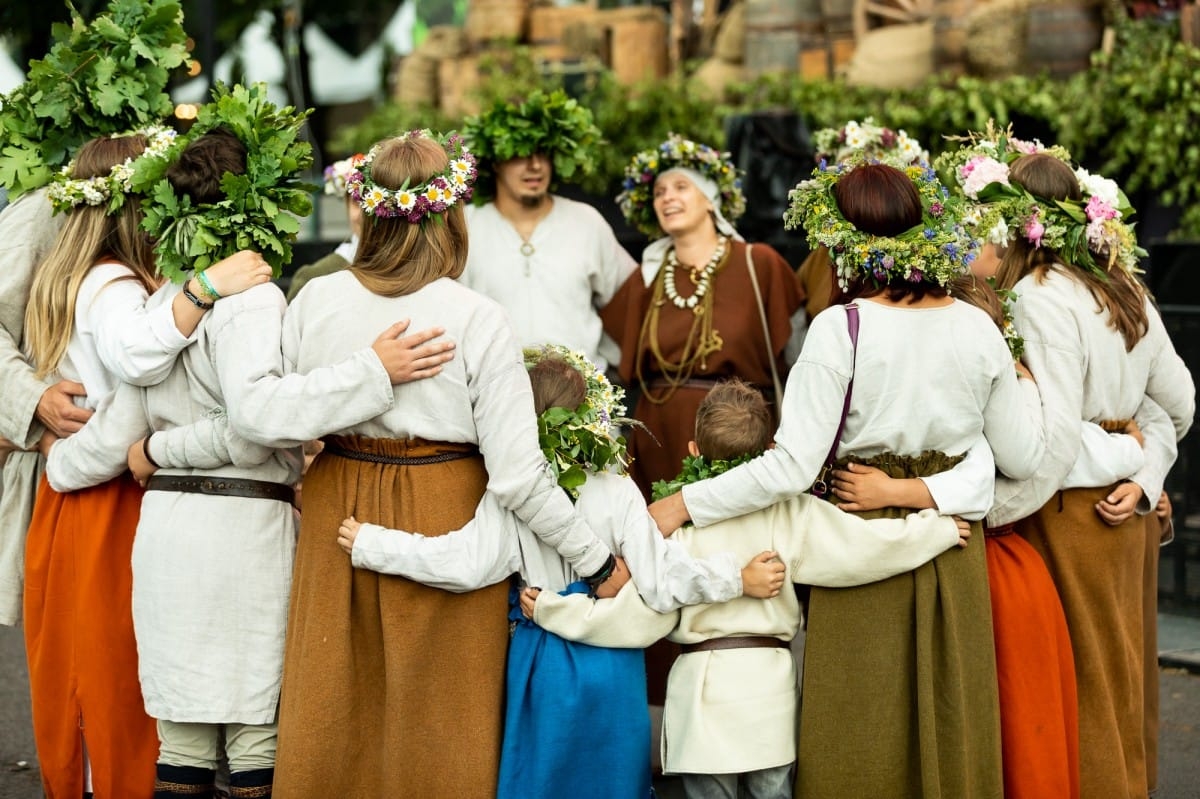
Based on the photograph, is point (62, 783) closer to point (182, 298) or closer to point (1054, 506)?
point (182, 298)

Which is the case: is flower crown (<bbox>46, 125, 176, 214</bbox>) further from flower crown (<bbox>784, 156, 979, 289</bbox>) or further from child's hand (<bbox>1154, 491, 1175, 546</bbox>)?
child's hand (<bbox>1154, 491, 1175, 546</bbox>)

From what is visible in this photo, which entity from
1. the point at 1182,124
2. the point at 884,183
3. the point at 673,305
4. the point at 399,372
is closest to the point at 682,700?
the point at 399,372

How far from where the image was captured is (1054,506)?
14.5 feet

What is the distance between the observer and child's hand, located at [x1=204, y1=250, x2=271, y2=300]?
395 centimetres

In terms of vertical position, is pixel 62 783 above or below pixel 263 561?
below

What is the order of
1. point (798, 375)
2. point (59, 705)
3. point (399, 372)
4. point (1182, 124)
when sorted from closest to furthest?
point (399, 372)
point (798, 375)
point (59, 705)
point (1182, 124)

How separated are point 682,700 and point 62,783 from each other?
1.77 m

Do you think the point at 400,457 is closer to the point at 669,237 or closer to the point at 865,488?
the point at 865,488

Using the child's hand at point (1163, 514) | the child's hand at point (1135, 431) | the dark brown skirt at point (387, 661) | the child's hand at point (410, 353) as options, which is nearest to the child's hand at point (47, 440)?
the dark brown skirt at point (387, 661)

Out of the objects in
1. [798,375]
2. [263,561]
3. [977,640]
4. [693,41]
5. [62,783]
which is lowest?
[62,783]

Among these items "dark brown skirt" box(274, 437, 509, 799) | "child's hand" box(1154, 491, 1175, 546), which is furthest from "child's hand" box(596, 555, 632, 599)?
"child's hand" box(1154, 491, 1175, 546)

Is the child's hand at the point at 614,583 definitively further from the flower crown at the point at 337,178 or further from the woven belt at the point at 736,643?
the flower crown at the point at 337,178

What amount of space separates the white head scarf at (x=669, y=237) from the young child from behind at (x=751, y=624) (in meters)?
1.96

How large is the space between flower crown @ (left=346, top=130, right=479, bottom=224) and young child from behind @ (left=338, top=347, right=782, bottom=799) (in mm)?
554
